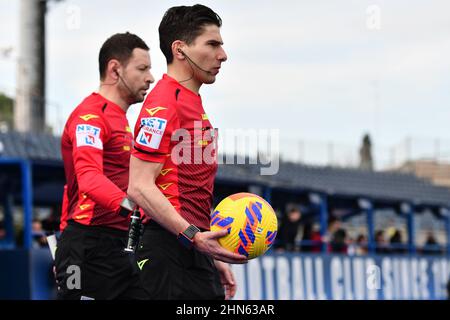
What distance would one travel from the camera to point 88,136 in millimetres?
6039

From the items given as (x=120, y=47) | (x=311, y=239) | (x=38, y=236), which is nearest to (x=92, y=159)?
(x=120, y=47)

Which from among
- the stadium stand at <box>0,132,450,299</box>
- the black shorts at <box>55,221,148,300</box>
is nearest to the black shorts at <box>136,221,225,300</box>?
the black shorts at <box>55,221,148,300</box>

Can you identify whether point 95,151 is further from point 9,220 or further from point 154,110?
point 9,220

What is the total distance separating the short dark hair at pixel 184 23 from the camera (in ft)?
16.6

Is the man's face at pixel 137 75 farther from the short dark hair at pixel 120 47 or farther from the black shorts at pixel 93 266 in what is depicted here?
the black shorts at pixel 93 266

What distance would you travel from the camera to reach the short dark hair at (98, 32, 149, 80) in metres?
6.51

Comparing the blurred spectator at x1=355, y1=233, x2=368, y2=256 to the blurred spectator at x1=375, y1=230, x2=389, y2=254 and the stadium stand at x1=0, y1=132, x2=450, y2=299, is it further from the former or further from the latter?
the blurred spectator at x1=375, y1=230, x2=389, y2=254

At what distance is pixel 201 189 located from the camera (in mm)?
5082

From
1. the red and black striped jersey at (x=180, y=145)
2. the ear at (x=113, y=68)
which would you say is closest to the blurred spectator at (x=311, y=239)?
the ear at (x=113, y=68)

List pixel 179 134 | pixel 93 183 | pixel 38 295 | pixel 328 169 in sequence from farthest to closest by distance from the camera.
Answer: pixel 328 169 → pixel 38 295 → pixel 93 183 → pixel 179 134

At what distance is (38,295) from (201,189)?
9458 millimetres

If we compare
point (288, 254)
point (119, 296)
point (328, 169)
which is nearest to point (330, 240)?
point (288, 254)
